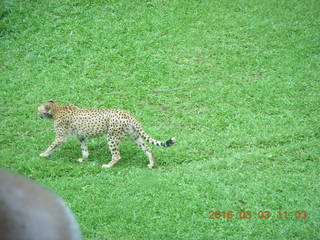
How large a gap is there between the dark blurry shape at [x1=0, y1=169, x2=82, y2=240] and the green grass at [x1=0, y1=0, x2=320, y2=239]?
16.6 feet

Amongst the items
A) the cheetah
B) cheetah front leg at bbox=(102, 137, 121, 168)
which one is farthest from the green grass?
the cheetah

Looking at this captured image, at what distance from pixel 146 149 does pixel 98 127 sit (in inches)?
38.5

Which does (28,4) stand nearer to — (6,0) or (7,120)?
(6,0)

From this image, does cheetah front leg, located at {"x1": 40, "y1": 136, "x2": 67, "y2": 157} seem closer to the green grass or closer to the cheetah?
the cheetah

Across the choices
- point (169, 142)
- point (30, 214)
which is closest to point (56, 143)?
point (169, 142)

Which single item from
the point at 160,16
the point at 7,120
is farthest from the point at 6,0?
the point at 7,120

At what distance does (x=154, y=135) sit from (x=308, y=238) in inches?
163

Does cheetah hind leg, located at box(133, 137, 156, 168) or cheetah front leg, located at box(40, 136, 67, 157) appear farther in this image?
cheetah front leg, located at box(40, 136, 67, 157)

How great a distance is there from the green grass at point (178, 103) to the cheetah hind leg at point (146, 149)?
216 millimetres

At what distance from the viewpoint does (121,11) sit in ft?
51.1

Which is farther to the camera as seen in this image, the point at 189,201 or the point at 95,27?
the point at 95,27

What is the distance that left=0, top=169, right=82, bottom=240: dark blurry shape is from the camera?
2262mm

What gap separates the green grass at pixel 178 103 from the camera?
26.5 feet

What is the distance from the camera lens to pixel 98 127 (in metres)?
9.44
